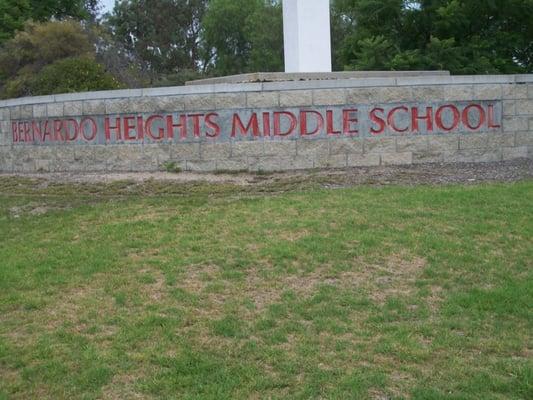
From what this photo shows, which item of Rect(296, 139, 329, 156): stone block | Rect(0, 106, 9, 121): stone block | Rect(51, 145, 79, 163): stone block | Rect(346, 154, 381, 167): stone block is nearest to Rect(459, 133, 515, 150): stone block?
Rect(346, 154, 381, 167): stone block

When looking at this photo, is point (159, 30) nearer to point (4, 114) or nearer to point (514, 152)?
point (4, 114)

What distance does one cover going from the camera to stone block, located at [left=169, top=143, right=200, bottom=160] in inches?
427

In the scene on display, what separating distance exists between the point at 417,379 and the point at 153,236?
351cm

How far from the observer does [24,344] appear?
4.80 m

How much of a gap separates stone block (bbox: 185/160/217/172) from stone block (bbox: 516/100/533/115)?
16.0 feet

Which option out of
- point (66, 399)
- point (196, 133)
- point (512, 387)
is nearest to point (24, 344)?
point (66, 399)

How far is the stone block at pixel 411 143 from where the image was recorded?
1065 centimetres

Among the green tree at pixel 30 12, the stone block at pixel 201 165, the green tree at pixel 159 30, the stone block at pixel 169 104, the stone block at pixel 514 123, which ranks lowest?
the stone block at pixel 201 165

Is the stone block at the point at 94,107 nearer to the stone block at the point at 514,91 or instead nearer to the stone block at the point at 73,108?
the stone block at the point at 73,108

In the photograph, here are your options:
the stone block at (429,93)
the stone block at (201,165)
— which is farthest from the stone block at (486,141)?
the stone block at (201,165)

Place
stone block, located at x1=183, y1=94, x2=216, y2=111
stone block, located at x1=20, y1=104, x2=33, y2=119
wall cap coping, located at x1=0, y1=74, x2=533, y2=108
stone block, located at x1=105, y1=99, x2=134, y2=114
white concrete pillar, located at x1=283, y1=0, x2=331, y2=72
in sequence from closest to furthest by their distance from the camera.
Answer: wall cap coping, located at x1=0, y1=74, x2=533, y2=108
stone block, located at x1=183, y1=94, x2=216, y2=111
stone block, located at x1=105, y1=99, x2=134, y2=114
stone block, located at x1=20, y1=104, x2=33, y2=119
white concrete pillar, located at x1=283, y1=0, x2=331, y2=72

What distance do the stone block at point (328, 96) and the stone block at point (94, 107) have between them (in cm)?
353

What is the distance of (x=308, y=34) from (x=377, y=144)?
3.45 meters

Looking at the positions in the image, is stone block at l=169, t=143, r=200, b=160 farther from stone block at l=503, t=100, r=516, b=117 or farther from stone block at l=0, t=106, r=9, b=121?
stone block at l=503, t=100, r=516, b=117
